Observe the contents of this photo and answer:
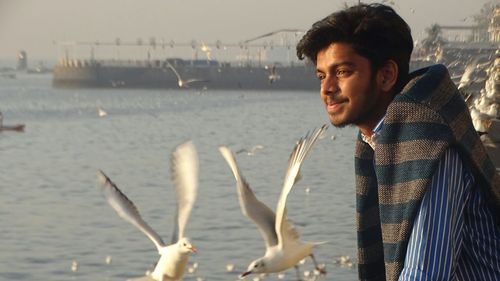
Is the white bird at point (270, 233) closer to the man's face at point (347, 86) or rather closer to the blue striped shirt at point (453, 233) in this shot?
the man's face at point (347, 86)

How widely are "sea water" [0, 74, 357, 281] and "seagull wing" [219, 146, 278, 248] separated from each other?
240cm

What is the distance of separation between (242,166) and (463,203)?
68.2ft

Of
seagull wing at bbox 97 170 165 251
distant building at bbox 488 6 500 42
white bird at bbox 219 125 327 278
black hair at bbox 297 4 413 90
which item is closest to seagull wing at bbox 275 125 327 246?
white bird at bbox 219 125 327 278

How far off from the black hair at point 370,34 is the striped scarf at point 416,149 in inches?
2.7

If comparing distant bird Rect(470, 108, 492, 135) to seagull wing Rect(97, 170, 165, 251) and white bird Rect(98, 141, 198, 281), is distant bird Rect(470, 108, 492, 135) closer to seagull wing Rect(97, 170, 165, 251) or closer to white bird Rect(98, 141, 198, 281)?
white bird Rect(98, 141, 198, 281)

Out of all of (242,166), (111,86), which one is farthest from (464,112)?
(111,86)

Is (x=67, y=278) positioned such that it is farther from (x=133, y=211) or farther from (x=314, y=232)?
(x=133, y=211)

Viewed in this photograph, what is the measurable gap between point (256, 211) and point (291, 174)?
1.52m

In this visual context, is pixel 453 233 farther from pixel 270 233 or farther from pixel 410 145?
pixel 270 233

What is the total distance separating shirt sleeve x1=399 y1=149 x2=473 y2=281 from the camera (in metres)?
2.00

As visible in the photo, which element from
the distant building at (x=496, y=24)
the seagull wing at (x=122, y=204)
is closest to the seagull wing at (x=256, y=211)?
the seagull wing at (x=122, y=204)

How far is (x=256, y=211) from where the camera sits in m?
8.52

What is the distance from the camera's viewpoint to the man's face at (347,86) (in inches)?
86.3

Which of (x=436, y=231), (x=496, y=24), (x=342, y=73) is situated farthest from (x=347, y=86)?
(x=496, y=24)
